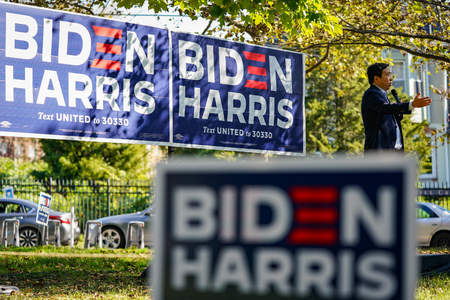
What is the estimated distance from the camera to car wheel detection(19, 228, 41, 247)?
1809 cm

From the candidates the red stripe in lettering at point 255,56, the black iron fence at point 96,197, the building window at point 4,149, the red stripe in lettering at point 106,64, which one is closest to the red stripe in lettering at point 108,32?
the red stripe in lettering at point 106,64

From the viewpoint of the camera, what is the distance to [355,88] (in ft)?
98.9

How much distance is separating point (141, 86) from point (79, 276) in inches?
130

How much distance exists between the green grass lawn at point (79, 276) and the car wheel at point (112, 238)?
3437 mm

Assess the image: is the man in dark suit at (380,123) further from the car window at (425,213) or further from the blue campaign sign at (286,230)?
the car window at (425,213)

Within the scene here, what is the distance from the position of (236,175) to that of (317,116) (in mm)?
28241

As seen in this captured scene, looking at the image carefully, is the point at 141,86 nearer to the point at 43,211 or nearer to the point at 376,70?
the point at 376,70

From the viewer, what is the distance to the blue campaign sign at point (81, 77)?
798 centimetres

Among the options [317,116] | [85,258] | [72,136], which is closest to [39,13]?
[72,136]

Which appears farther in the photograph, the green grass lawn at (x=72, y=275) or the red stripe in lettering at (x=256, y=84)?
the red stripe in lettering at (x=256, y=84)

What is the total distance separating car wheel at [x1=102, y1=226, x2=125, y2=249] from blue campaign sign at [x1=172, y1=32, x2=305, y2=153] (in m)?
9.30

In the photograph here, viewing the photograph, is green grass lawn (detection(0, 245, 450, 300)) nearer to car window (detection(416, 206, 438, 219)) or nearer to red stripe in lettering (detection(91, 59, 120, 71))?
red stripe in lettering (detection(91, 59, 120, 71))

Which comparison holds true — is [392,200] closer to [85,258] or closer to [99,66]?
[99,66]

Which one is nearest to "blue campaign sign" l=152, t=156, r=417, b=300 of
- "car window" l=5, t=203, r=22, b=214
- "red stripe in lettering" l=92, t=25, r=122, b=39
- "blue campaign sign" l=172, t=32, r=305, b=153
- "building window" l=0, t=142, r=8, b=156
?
"red stripe in lettering" l=92, t=25, r=122, b=39
